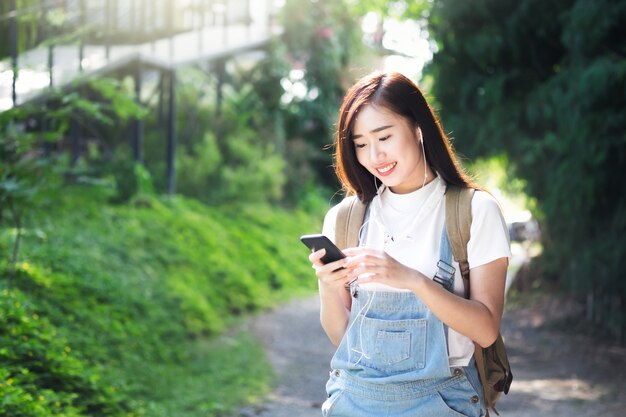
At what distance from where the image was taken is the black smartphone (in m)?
2.67

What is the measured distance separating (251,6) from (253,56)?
110cm

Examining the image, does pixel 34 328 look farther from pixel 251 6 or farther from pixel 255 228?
pixel 251 6

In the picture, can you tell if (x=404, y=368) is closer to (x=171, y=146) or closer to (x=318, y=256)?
(x=318, y=256)

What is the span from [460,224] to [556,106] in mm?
6650

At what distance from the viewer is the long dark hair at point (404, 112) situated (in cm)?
284

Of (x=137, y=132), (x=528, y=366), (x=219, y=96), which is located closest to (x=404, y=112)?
(x=528, y=366)

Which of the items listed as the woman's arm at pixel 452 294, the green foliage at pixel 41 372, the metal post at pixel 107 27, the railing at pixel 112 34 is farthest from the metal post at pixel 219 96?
the woman's arm at pixel 452 294

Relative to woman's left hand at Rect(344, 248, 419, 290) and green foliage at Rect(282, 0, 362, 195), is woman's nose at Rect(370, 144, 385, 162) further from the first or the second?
green foliage at Rect(282, 0, 362, 195)

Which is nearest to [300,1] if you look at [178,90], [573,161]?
[178,90]

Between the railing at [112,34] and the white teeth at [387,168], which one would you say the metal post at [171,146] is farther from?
the white teeth at [387,168]

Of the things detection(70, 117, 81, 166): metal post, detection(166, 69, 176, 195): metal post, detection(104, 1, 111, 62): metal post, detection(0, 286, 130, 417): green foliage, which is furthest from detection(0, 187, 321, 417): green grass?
detection(104, 1, 111, 62): metal post

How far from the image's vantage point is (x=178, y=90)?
690 inches

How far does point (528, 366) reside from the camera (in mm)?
9102

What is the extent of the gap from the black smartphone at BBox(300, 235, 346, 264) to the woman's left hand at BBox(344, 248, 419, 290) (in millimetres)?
76
